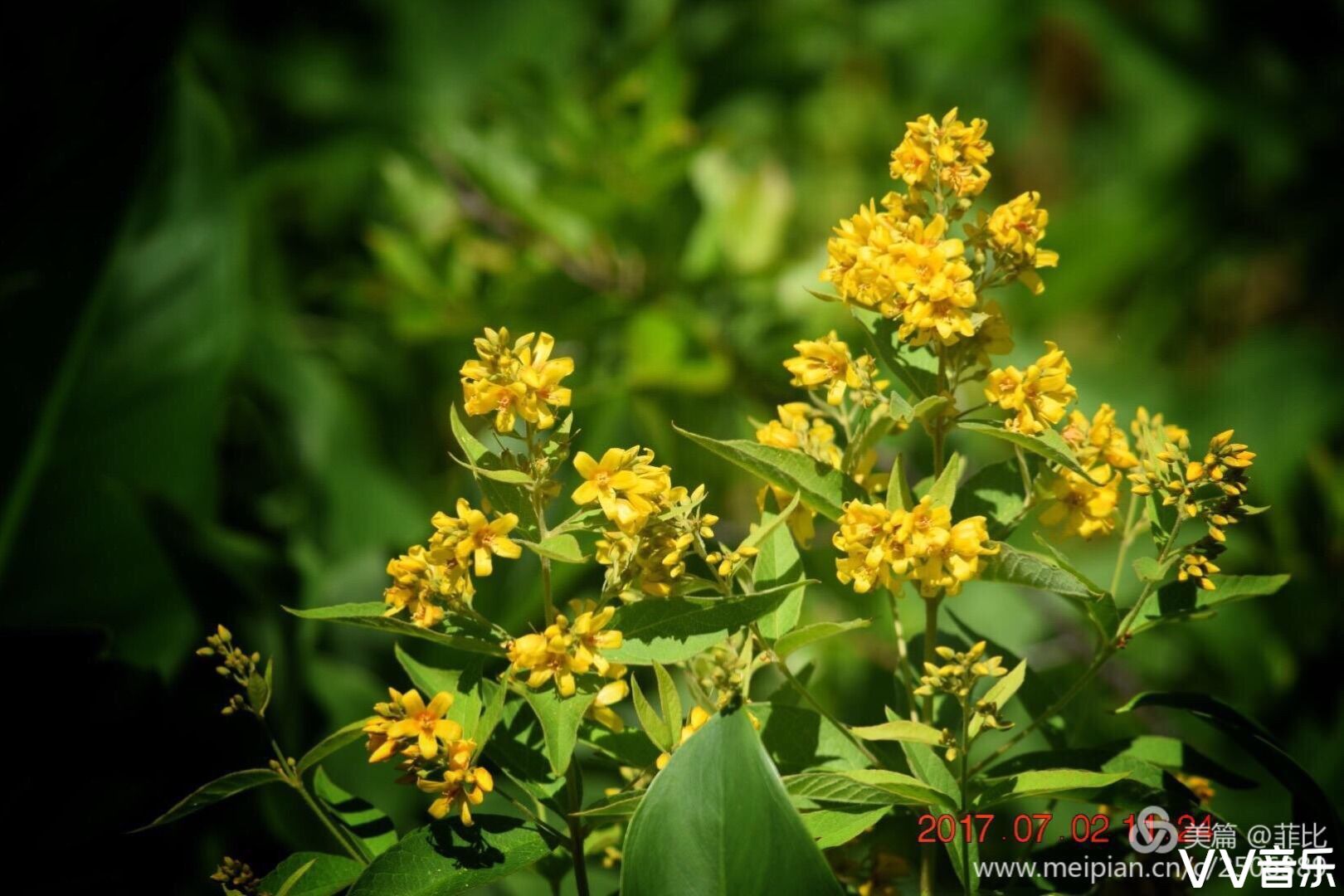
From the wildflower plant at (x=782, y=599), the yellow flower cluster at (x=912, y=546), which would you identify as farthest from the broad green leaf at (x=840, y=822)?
the yellow flower cluster at (x=912, y=546)

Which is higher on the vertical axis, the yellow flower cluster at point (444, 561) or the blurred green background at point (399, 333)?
the blurred green background at point (399, 333)

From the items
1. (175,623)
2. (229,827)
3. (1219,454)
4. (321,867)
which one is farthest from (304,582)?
(1219,454)

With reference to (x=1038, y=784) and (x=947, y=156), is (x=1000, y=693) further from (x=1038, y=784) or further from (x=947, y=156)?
(x=947, y=156)

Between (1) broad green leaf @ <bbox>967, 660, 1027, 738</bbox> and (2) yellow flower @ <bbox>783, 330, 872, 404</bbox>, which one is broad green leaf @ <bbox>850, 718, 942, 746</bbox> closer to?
(1) broad green leaf @ <bbox>967, 660, 1027, 738</bbox>

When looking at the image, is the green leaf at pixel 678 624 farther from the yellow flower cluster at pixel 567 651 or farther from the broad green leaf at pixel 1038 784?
the broad green leaf at pixel 1038 784

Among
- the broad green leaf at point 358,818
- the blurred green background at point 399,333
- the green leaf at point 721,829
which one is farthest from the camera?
the blurred green background at point 399,333
